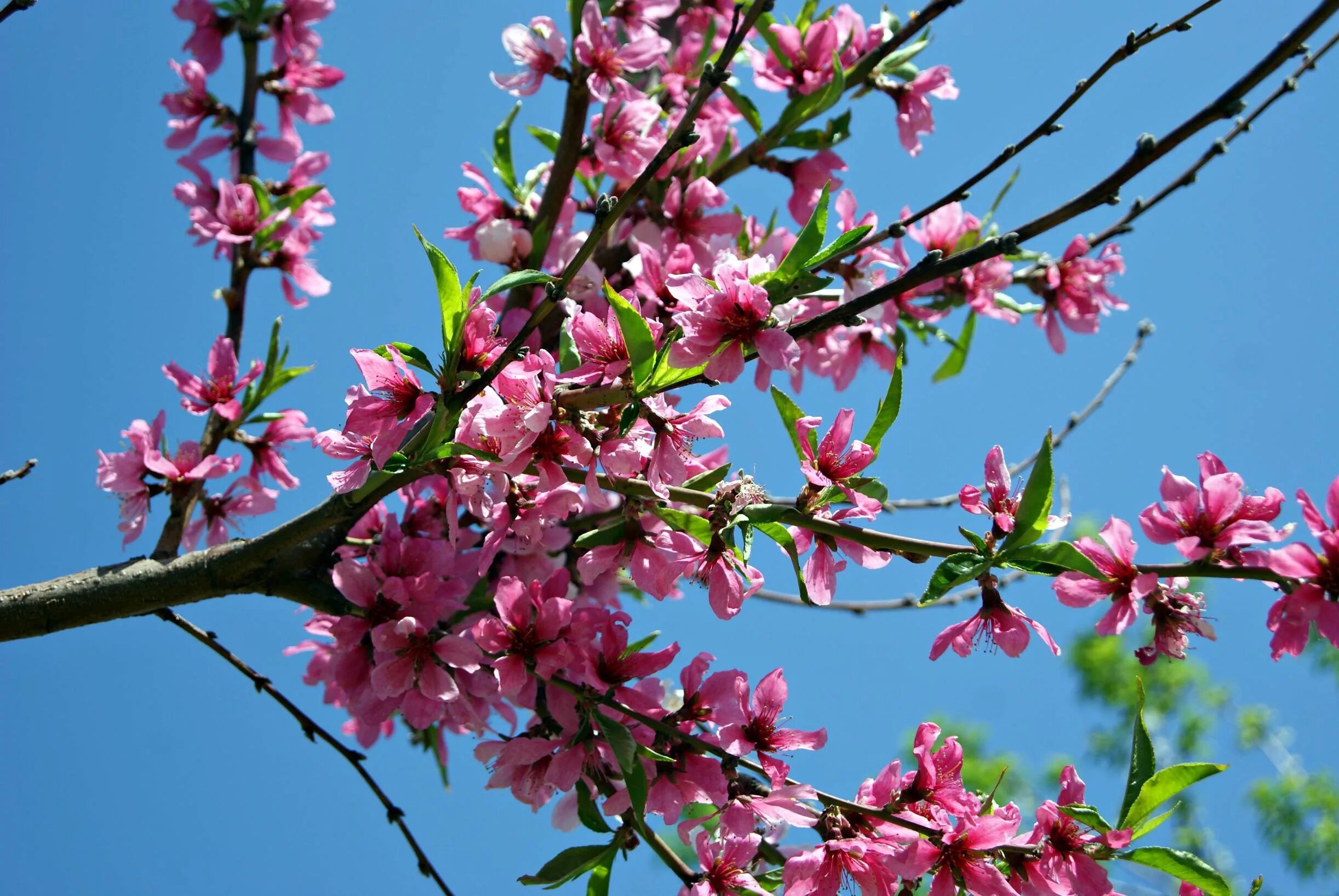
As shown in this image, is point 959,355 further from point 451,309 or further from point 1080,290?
point 451,309

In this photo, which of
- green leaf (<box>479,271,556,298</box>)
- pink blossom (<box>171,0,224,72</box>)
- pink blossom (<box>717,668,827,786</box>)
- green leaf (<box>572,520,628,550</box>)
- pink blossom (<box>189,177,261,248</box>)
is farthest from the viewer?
pink blossom (<box>171,0,224,72</box>)

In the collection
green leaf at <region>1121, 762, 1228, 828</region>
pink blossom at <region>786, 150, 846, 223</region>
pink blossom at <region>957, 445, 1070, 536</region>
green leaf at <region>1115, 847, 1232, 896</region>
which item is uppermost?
pink blossom at <region>786, 150, 846, 223</region>

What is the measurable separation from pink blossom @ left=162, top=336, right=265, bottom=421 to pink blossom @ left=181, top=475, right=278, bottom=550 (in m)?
0.19

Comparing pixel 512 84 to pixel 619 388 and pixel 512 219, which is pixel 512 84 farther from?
pixel 619 388

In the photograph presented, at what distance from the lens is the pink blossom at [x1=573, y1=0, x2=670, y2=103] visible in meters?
2.14

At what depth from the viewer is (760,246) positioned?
87.2 inches

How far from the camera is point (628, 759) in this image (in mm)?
1447

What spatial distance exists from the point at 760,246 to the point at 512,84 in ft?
2.19

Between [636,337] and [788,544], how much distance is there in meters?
0.43

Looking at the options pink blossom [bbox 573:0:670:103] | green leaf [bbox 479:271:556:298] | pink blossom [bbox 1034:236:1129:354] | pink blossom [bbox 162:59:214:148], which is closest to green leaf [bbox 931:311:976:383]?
pink blossom [bbox 1034:236:1129:354]

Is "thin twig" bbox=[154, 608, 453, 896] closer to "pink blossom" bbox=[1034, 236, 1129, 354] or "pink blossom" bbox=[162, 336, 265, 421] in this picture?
"pink blossom" bbox=[162, 336, 265, 421]

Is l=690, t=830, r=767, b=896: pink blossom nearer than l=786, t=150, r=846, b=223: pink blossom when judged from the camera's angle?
Yes

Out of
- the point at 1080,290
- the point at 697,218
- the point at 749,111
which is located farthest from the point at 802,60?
the point at 1080,290

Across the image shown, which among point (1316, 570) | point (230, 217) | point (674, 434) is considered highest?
point (230, 217)
